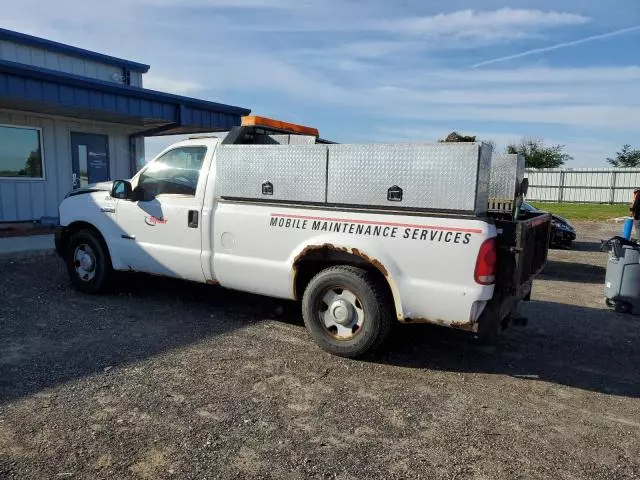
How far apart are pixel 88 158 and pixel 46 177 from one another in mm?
1219

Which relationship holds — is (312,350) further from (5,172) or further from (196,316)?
(5,172)

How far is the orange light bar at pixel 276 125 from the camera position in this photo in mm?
5520

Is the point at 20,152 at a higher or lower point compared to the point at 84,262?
higher

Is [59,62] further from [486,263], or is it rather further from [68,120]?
[486,263]

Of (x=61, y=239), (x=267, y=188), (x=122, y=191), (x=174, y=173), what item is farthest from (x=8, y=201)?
(x=267, y=188)

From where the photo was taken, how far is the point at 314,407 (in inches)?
144

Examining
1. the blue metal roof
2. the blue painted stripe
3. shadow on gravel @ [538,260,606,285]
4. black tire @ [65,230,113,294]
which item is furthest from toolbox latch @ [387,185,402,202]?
the blue metal roof

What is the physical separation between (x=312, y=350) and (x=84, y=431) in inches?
85.3

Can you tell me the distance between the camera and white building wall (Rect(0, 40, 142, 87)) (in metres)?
11.7

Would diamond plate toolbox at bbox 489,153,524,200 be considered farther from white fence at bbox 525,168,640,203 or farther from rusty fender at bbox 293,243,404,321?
white fence at bbox 525,168,640,203

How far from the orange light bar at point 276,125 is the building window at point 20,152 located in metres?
8.21

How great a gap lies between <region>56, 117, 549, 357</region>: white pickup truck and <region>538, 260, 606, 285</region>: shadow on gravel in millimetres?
4320

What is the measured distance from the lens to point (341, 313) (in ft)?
15.0

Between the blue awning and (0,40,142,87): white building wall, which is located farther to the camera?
(0,40,142,87): white building wall
